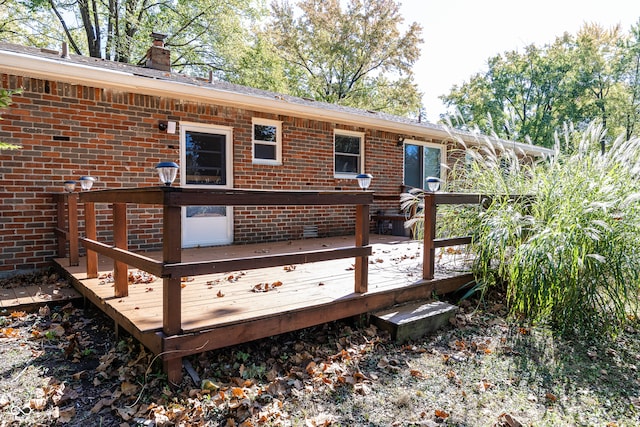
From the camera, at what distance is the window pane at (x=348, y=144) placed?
805cm

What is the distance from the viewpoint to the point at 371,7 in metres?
20.4

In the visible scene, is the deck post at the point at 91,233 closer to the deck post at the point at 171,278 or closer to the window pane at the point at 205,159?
the deck post at the point at 171,278

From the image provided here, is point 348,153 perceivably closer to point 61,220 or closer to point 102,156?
point 102,156

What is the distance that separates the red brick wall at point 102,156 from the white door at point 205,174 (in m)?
0.14

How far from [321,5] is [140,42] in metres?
9.92

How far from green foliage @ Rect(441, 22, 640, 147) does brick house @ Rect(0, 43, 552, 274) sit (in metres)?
13.4

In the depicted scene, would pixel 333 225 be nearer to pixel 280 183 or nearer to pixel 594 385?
pixel 280 183

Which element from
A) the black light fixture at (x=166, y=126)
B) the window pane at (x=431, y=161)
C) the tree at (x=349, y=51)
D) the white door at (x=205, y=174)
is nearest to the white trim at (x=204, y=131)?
the white door at (x=205, y=174)

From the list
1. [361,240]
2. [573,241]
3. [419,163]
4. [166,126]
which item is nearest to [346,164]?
[419,163]

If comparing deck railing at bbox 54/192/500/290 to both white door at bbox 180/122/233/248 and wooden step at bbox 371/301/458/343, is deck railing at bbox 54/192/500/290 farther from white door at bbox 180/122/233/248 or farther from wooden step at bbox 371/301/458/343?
white door at bbox 180/122/233/248

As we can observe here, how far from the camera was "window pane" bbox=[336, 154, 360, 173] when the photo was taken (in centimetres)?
810

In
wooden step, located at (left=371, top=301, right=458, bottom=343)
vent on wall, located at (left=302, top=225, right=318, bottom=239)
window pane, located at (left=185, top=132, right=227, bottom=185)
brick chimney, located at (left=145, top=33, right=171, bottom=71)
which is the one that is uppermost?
brick chimney, located at (left=145, top=33, right=171, bottom=71)

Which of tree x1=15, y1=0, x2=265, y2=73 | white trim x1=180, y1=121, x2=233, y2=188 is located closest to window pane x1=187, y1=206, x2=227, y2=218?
white trim x1=180, y1=121, x2=233, y2=188

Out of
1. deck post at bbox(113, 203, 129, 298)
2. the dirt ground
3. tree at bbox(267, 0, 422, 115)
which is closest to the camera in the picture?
the dirt ground
